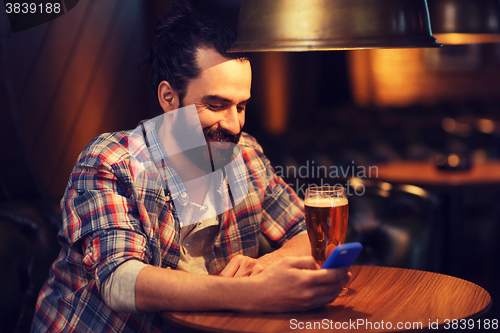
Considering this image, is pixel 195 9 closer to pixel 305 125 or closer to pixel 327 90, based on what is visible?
pixel 305 125

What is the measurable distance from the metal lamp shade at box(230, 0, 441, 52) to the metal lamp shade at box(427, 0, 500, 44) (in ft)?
4.18

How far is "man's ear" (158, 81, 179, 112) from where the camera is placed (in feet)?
5.07

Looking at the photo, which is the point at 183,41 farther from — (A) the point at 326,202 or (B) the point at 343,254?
(B) the point at 343,254

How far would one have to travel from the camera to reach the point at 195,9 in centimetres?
161

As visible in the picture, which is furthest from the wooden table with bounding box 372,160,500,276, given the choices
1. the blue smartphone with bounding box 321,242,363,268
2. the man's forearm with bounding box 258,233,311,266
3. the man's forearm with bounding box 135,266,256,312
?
the man's forearm with bounding box 135,266,256,312

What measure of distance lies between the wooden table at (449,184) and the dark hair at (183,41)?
158 cm

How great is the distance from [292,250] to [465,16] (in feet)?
4.14

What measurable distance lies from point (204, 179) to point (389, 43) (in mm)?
862

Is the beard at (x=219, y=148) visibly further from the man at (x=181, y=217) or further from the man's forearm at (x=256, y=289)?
the man's forearm at (x=256, y=289)

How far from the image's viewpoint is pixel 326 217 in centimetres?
119

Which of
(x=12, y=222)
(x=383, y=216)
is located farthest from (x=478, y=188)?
(x=12, y=222)

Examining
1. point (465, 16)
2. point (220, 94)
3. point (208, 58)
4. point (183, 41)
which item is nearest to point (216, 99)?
point (220, 94)

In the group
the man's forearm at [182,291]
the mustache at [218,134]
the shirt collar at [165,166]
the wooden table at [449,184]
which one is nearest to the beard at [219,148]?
the mustache at [218,134]

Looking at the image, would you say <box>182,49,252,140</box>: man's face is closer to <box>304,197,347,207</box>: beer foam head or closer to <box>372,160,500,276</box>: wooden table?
<box>304,197,347,207</box>: beer foam head
